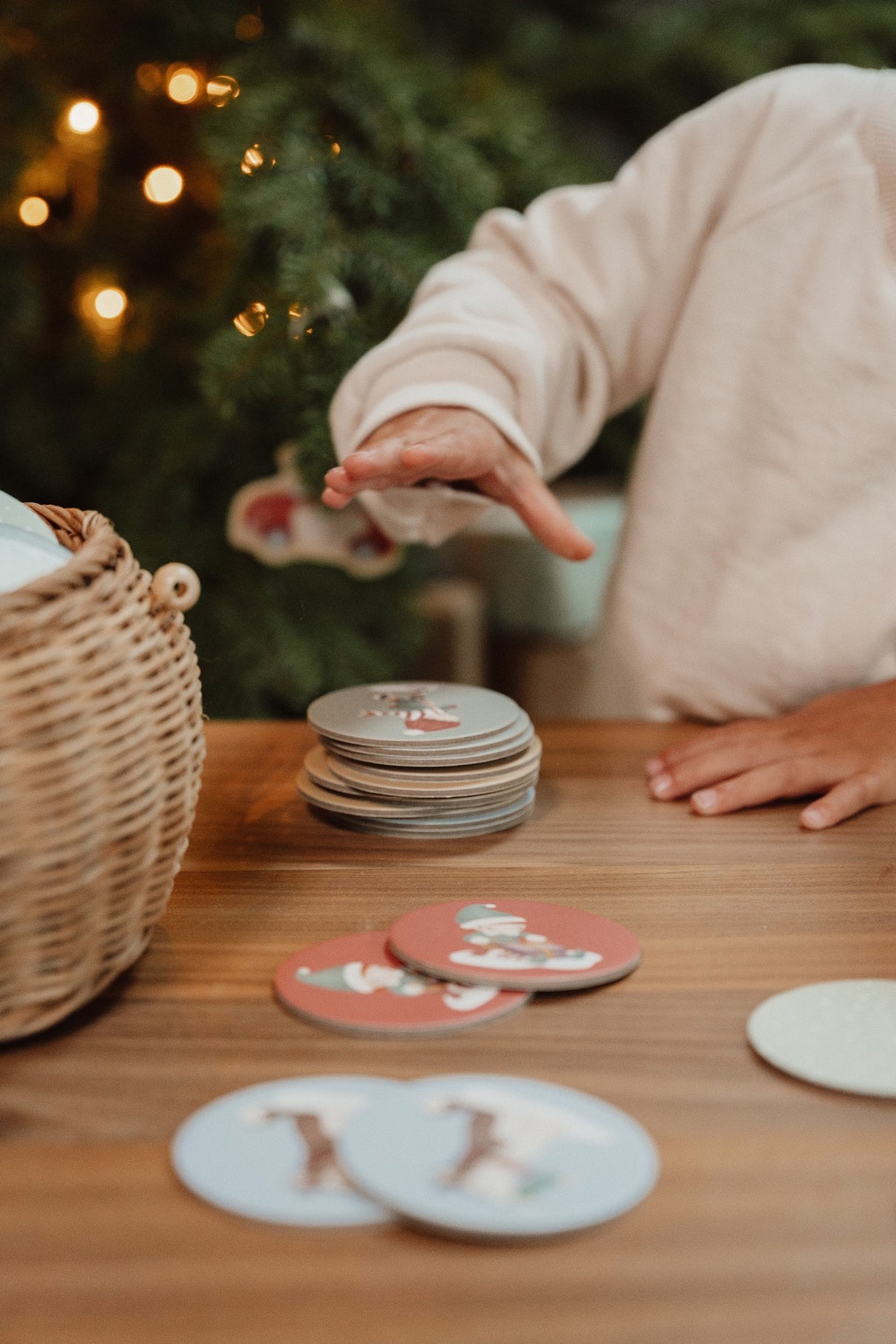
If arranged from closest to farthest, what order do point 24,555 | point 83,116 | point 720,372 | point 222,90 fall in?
1. point 24,555
2. point 720,372
3. point 222,90
4. point 83,116

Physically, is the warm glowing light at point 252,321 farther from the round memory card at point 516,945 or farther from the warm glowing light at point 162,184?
the round memory card at point 516,945

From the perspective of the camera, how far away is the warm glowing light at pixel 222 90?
124cm

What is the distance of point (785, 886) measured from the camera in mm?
619

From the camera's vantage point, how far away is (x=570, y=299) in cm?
108

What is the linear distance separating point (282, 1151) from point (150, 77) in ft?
4.51

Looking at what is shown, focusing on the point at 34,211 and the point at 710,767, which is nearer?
the point at 710,767

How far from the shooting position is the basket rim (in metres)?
0.42

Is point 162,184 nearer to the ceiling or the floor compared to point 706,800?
nearer to the ceiling

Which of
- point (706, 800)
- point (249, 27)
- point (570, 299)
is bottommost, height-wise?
point (706, 800)

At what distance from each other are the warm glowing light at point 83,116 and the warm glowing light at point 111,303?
0.19 m

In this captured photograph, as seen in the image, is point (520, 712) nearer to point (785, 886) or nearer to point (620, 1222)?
point (785, 886)

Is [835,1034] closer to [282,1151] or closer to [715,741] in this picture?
[282,1151]

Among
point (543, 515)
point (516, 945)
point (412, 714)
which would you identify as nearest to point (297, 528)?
point (543, 515)

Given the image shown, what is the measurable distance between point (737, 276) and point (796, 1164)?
2.70 ft
